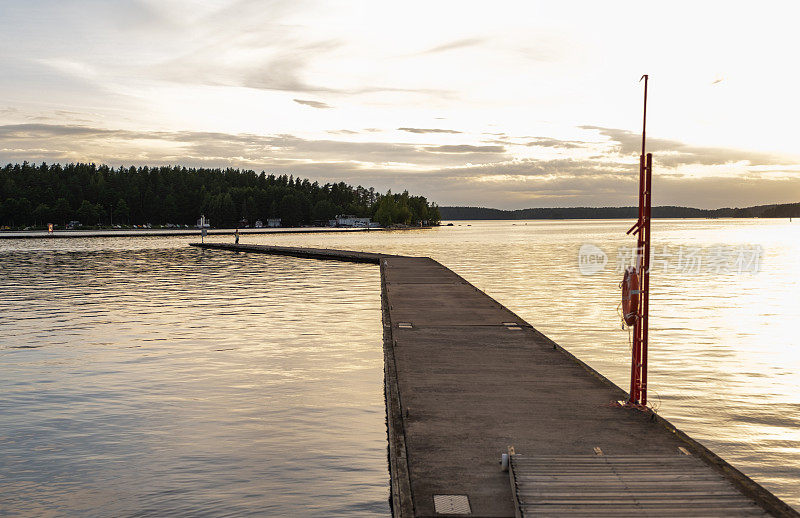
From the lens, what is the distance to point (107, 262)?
58.8m

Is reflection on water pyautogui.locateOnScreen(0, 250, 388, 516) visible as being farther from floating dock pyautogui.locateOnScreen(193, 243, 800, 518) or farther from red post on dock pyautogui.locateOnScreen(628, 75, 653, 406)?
red post on dock pyautogui.locateOnScreen(628, 75, 653, 406)

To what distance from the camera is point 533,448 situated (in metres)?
8.45

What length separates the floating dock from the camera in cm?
682

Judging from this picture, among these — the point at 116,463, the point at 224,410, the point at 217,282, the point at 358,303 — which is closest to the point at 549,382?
the point at 224,410

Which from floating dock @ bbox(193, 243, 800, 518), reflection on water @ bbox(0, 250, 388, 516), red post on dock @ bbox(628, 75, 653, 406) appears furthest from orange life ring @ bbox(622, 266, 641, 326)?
reflection on water @ bbox(0, 250, 388, 516)

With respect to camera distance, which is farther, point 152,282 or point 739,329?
point 152,282

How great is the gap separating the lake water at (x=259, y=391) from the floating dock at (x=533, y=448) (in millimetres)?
1152

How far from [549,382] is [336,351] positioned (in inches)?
313

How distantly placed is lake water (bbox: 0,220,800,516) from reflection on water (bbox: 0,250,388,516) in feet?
0.13

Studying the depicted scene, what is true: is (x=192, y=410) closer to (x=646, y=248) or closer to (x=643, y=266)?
(x=643, y=266)

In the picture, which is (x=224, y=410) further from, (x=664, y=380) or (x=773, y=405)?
(x=773, y=405)

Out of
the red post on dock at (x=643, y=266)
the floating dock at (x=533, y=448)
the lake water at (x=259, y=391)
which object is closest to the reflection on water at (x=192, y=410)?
the lake water at (x=259, y=391)

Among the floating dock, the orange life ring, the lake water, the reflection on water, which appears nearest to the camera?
the floating dock

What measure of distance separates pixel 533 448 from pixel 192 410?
7212 mm
